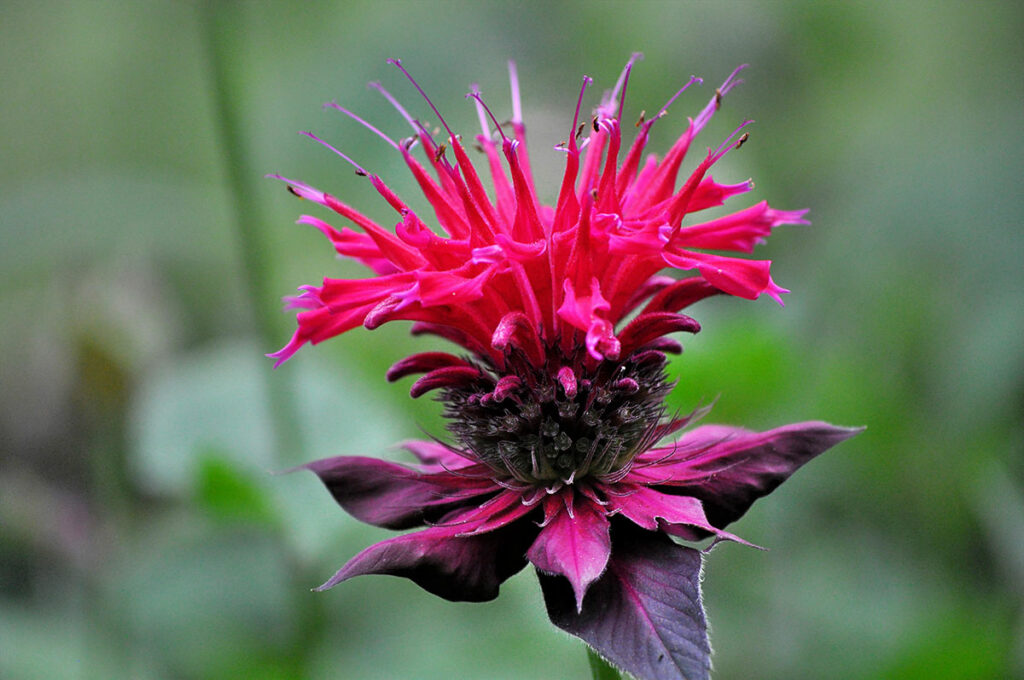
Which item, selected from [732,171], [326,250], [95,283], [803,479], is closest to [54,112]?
[326,250]

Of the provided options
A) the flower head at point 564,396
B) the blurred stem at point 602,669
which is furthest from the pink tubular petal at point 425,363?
the blurred stem at point 602,669

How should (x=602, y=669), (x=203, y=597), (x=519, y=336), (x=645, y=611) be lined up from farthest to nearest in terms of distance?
1. (x=203, y=597)
2. (x=519, y=336)
3. (x=602, y=669)
4. (x=645, y=611)

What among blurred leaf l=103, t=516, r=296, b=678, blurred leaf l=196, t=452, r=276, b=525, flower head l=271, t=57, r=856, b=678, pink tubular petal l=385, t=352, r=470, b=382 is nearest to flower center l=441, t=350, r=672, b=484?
flower head l=271, t=57, r=856, b=678

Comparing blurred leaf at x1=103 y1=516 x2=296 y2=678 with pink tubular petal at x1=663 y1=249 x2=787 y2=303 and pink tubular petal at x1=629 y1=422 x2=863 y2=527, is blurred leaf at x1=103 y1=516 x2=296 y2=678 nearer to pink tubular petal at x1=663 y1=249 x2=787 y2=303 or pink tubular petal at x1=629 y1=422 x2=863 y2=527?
pink tubular petal at x1=629 y1=422 x2=863 y2=527

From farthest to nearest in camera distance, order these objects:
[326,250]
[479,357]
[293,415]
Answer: [326,250] < [293,415] < [479,357]

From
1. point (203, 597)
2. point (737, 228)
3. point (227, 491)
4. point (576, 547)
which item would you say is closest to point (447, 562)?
point (576, 547)

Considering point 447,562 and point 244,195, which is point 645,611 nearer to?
point 447,562

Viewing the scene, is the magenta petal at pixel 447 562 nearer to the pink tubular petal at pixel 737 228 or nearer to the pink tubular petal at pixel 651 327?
the pink tubular petal at pixel 651 327

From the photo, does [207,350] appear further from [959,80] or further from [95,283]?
[959,80]
